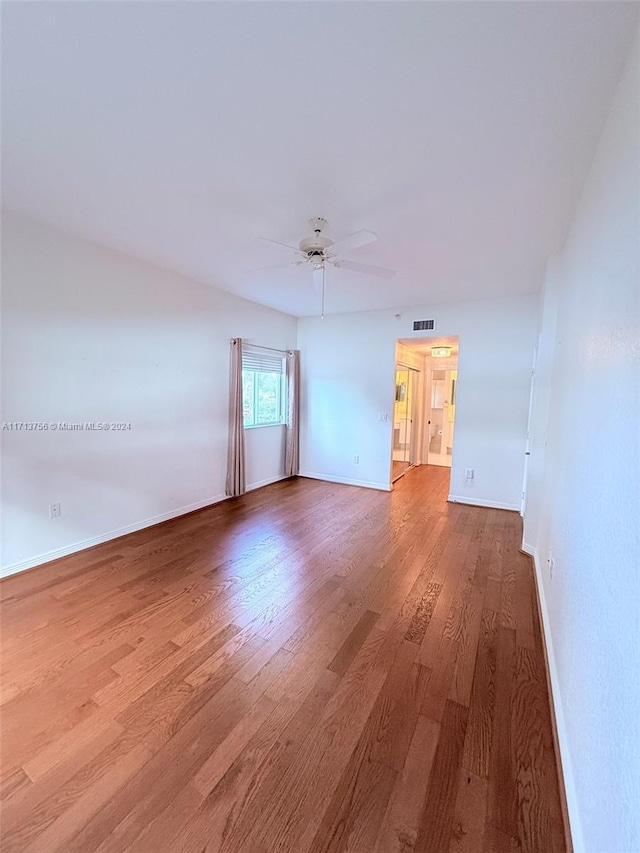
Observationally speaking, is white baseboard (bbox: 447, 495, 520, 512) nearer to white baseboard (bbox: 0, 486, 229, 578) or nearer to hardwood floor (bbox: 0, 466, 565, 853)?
hardwood floor (bbox: 0, 466, 565, 853)

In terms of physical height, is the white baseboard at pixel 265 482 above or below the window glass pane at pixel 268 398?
below

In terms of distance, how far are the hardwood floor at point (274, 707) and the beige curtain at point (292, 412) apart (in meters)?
2.73

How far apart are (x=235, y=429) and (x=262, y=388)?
3.20ft

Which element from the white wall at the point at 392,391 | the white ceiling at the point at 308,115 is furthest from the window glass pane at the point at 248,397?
the white ceiling at the point at 308,115

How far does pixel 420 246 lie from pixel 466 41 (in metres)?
1.64

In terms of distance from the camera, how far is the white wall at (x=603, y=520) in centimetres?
83

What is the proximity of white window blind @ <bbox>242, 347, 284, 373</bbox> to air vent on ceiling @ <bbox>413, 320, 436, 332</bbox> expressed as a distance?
205 centimetres

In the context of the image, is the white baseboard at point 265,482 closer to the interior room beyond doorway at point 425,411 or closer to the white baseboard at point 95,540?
the white baseboard at point 95,540


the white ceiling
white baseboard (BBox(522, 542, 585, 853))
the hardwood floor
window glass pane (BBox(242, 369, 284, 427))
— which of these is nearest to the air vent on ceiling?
the white ceiling

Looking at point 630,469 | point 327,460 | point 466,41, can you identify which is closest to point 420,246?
point 466,41

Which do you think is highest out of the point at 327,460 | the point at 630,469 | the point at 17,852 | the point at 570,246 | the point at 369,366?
the point at 570,246

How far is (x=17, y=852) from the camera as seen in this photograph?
101 centimetres

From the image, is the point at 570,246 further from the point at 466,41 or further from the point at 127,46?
the point at 127,46

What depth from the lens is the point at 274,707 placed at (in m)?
1.51
